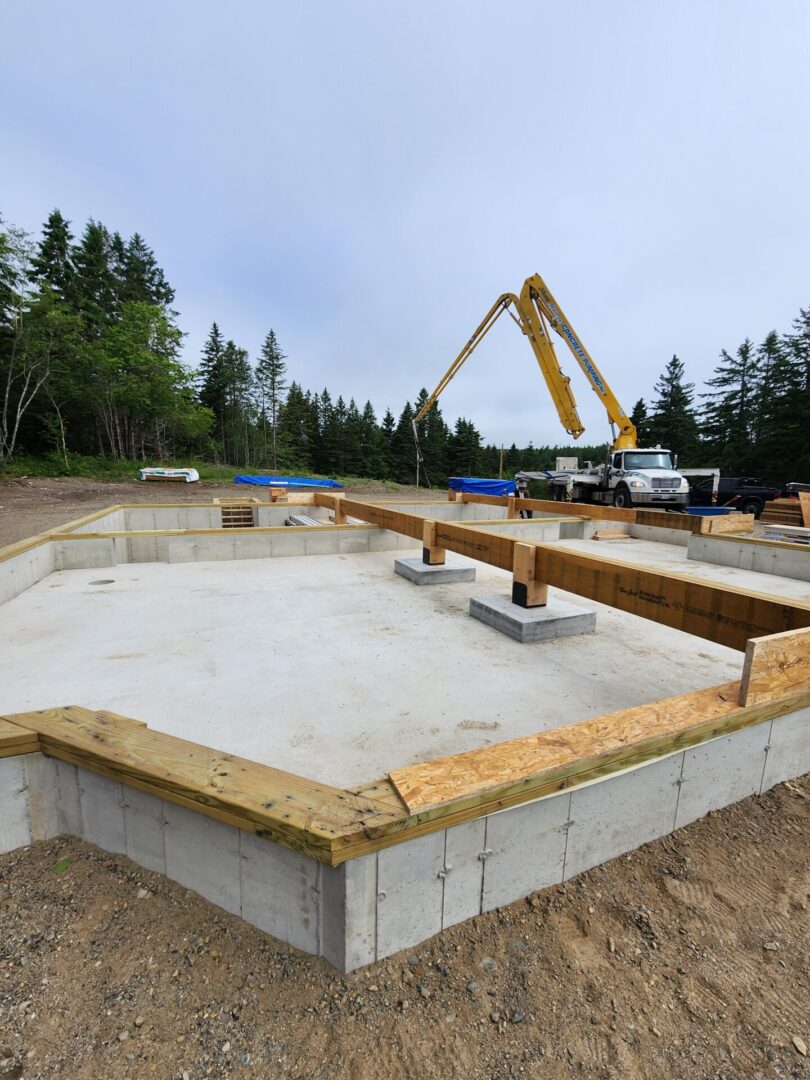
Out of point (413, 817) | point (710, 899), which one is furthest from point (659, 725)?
point (413, 817)

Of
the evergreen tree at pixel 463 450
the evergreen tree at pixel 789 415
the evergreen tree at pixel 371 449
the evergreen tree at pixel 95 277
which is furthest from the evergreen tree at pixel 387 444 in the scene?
the evergreen tree at pixel 789 415

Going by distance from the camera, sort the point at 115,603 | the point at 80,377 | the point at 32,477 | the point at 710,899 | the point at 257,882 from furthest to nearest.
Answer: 1. the point at 80,377
2. the point at 32,477
3. the point at 115,603
4. the point at 710,899
5. the point at 257,882

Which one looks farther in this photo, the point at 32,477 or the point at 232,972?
the point at 32,477

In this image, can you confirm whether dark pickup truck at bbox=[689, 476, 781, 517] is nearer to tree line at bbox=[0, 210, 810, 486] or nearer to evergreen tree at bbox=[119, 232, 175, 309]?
tree line at bbox=[0, 210, 810, 486]

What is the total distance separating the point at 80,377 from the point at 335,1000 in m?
32.6

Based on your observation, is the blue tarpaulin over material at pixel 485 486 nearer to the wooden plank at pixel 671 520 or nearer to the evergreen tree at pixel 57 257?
the wooden plank at pixel 671 520

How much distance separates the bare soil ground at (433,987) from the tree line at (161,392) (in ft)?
90.9

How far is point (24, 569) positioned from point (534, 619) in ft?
18.5

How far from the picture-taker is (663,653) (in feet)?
12.6

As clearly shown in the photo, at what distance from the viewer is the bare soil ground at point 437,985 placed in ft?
4.18

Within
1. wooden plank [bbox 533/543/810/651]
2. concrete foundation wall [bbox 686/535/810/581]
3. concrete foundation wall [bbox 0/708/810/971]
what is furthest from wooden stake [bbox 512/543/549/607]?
concrete foundation wall [bbox 686/535/810/581]

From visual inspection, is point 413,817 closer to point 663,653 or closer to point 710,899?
point 710,899

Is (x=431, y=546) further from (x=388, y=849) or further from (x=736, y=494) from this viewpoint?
(x=736, y=494)

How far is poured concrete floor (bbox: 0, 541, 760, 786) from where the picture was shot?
2.55 meters
